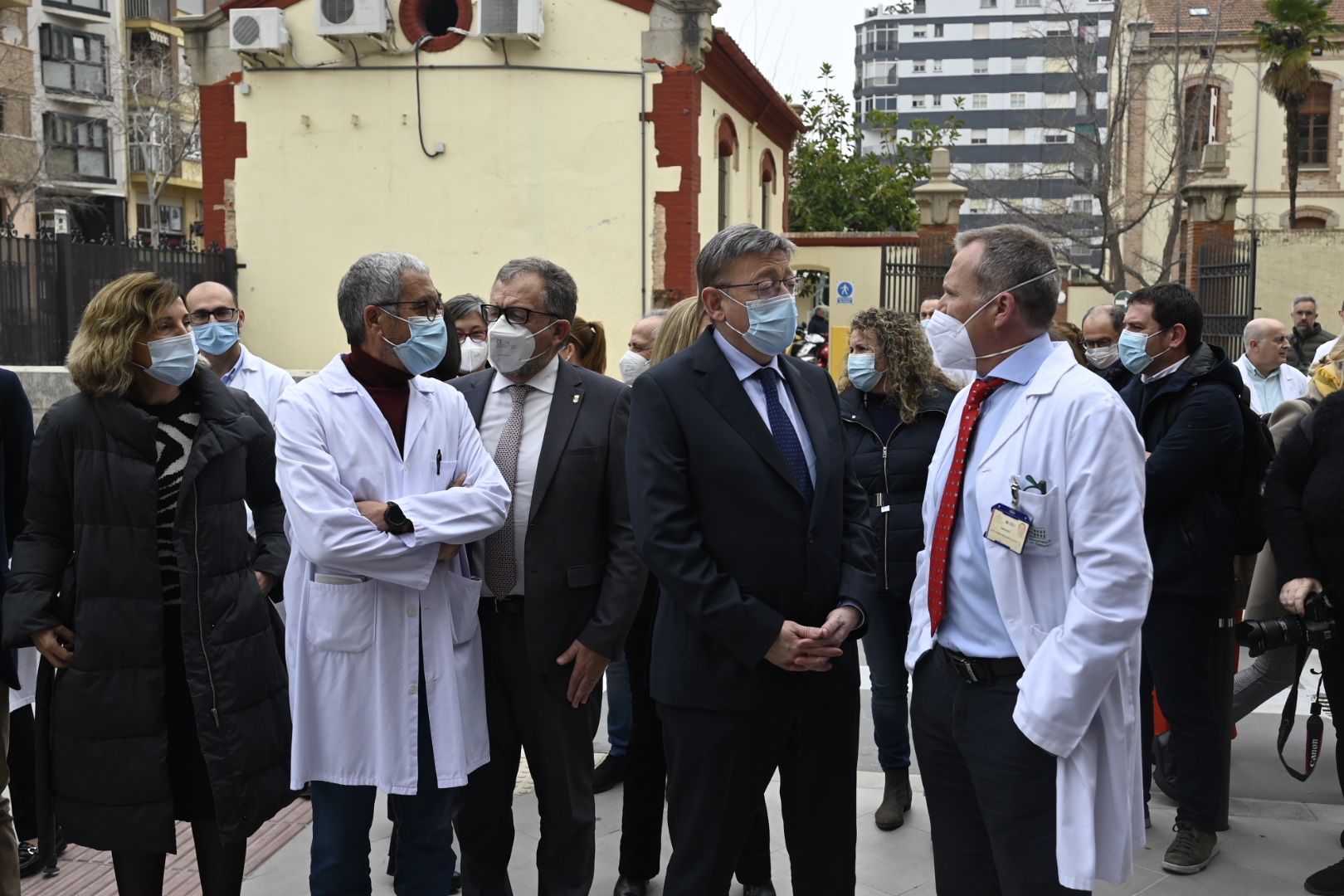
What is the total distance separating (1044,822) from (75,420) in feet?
9.77

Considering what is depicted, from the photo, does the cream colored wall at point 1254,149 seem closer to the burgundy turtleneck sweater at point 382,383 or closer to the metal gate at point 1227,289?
the metal gate at point 1227,289

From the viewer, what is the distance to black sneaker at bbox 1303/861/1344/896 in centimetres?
471

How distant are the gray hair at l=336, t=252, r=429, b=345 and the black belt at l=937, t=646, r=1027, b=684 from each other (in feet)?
6.60

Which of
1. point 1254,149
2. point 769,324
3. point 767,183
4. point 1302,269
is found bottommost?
point 769,324

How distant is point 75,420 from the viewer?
3770 millimetres

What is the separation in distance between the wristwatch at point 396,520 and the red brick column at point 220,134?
577 inches

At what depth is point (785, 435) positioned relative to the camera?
367cm

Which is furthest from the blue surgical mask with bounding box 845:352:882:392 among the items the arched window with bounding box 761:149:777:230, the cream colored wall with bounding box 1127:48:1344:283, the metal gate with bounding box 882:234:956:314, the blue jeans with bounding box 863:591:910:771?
the cream colored wall with bounding box 1127:48:1344:283

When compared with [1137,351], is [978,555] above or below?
below

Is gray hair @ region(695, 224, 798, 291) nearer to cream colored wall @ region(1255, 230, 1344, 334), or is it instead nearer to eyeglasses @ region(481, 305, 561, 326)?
eyeglasses @ region(481, 305, 561, 326)

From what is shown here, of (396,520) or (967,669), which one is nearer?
(967,669)

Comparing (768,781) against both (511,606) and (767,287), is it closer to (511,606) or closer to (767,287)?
(511,606)

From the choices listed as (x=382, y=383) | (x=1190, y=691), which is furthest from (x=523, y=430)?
(x=1190, y=691)

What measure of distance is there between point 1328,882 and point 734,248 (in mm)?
3329
